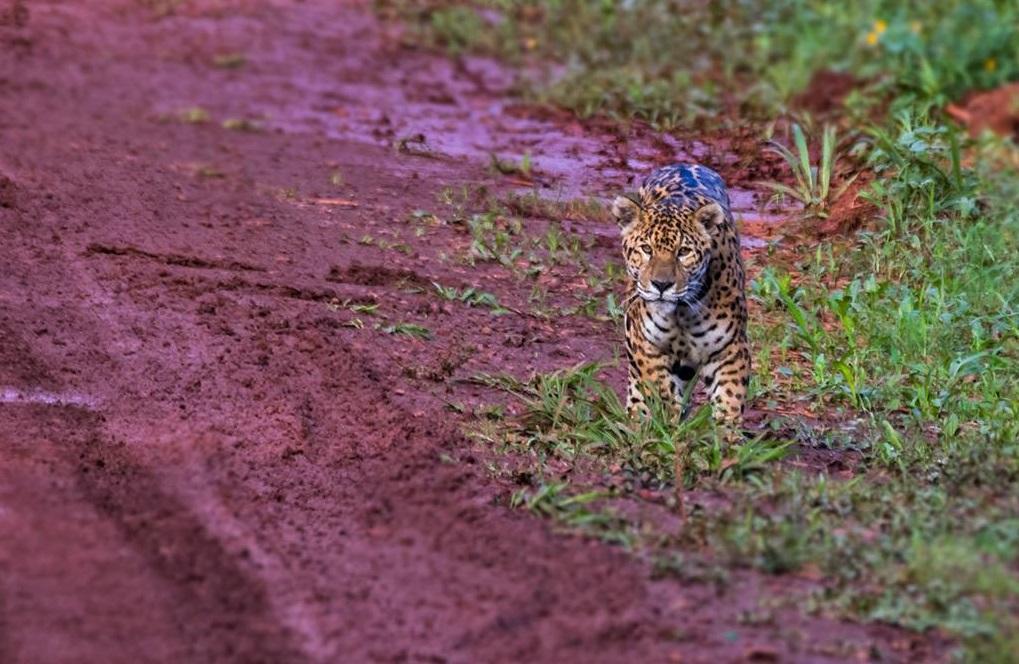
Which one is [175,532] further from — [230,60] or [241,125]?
[230,60]

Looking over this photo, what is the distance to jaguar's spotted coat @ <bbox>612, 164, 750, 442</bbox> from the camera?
7266mm

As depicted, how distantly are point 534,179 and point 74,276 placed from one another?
117 inches

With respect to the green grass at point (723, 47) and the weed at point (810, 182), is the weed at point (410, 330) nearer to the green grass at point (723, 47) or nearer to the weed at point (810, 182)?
the weed at point (810, 182)

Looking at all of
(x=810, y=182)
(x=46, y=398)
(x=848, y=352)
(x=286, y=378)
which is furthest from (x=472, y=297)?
(x=46, y=398)

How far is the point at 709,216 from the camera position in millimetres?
7406

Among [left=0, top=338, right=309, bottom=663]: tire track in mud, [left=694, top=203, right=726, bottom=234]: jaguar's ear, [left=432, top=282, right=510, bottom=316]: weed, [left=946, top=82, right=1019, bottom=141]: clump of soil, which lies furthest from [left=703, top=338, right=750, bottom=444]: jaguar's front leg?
[left=946, top=82, right=1019, bottom=141]: clump of soil

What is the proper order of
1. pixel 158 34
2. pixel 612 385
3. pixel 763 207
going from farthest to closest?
pixel 158 34
pixel 763 207
pixel 612 385

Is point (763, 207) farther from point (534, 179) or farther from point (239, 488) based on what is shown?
point (239, 488)

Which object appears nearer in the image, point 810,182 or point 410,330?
point 410,330

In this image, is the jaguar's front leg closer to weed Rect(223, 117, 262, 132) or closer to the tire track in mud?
the tire track in mud

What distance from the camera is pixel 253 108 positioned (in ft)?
44.0

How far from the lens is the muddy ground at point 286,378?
5.73m

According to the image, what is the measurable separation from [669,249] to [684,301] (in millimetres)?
242

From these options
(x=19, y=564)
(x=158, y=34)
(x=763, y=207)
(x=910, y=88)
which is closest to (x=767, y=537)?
(x=19, y=564)
